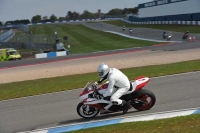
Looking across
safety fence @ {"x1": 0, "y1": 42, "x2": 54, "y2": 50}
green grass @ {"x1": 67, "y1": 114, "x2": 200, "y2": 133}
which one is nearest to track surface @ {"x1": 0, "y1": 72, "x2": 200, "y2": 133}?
green grass @ {"x1": 67, "y1": 114, "x2": 200, "y2": 133}

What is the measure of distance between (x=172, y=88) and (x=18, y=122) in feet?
19.5

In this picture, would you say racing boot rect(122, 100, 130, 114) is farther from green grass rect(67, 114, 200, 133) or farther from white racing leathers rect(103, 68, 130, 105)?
green grass rect(67, 114, 200, 133)

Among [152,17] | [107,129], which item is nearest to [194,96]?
[107,129]

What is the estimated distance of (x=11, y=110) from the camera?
1338cm

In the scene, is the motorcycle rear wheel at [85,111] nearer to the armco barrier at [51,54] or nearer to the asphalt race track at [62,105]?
the asphalt race track at [62,105]

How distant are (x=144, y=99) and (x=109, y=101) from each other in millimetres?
1045

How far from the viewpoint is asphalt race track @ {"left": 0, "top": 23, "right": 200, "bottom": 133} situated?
10844mm

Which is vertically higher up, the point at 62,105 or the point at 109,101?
the point at 109,101

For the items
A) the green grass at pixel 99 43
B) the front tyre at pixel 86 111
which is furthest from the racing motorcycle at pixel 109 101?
the green grass at pixel 99 43

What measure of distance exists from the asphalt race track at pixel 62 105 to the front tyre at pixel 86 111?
189mm

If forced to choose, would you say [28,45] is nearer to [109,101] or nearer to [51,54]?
[51,54]

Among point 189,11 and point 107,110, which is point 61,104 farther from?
point 189,11

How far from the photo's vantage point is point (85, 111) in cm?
1084

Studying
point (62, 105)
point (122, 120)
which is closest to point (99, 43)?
point (62, 105)
